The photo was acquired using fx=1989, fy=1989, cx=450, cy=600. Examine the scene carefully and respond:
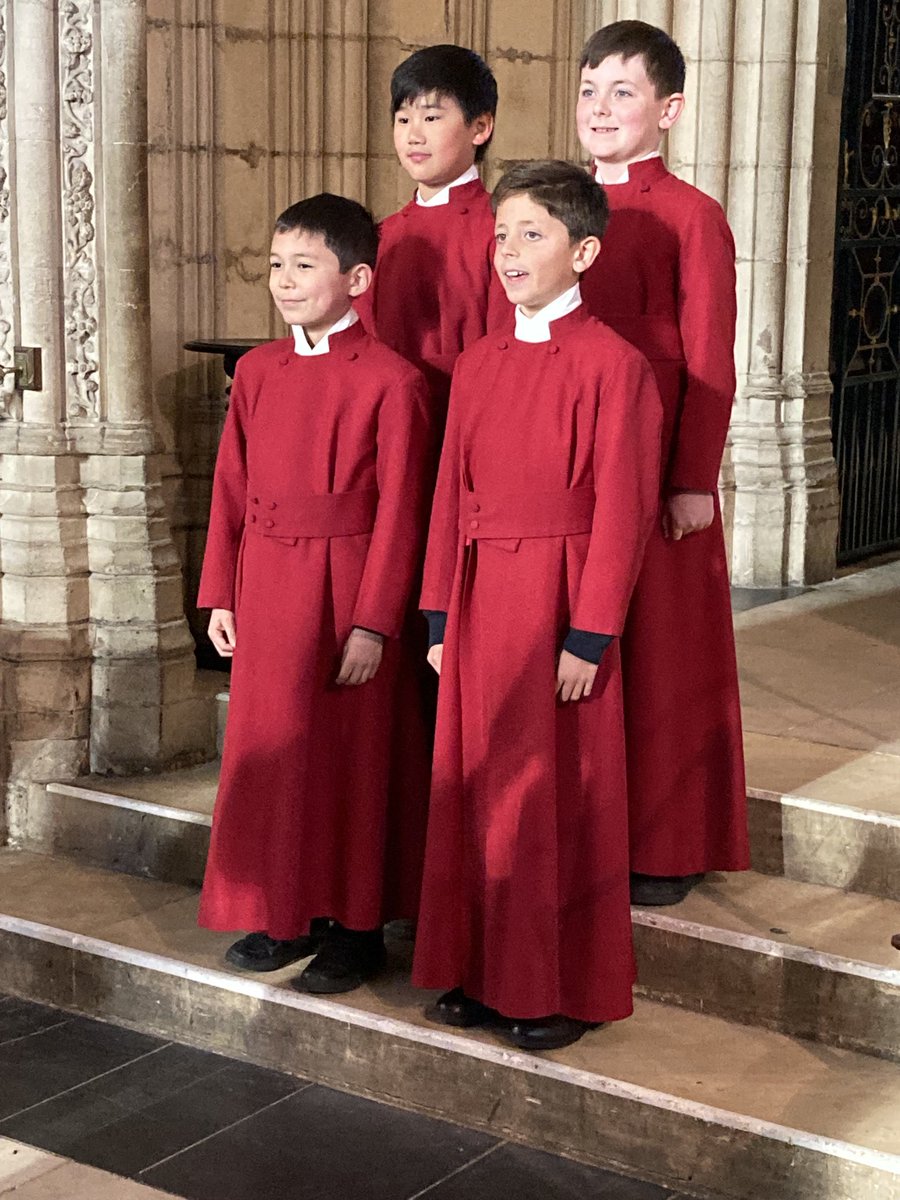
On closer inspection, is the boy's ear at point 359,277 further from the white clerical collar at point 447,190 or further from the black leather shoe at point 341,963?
the black leather shoe at point 341,963

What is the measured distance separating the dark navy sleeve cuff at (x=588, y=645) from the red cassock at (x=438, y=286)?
0.72 meters

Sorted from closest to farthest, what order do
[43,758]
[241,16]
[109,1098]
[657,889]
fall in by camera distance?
[109,1098] → [657,889] → [43,758] → [241,16]

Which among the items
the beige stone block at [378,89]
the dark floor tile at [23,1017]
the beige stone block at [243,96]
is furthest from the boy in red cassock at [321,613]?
the beige stone block at [378,89]

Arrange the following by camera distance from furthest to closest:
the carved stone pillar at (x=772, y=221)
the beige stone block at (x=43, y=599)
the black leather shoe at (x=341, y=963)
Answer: the carved stone pillar at (x=772, y=221) → the beige stone block at (x=43, y=599) → the black leather shoe at (x=341, y=963)

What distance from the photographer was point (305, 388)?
402 cm

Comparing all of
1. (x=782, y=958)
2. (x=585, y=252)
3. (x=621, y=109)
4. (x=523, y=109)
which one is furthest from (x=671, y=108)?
(x=523, y=109)

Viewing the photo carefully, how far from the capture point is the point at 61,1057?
427 cm

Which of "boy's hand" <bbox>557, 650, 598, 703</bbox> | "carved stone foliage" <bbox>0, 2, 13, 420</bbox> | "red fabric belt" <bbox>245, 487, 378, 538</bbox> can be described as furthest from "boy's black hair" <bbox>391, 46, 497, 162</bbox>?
"carved stone foliage" <bbox>0, 2, 13, 420</bbox>

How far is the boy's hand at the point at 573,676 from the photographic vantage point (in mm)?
3689

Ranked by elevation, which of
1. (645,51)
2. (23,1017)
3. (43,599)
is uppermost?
(645,51)

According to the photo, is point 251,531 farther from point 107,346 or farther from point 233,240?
point 233,240

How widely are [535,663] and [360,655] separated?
0.44 m

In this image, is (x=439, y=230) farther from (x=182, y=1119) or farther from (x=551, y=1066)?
(x=182, y=1119)

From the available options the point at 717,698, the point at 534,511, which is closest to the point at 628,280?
the point at 534,511
